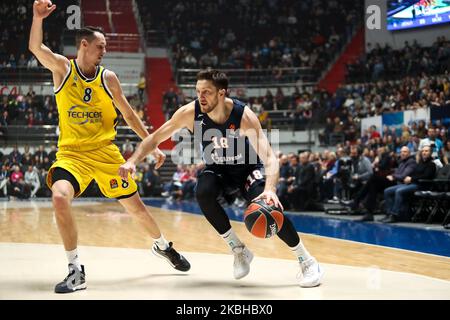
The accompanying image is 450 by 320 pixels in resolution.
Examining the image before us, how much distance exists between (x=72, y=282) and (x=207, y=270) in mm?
1470

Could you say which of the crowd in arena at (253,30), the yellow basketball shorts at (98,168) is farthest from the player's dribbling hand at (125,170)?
the crowd in arena at (253,30)

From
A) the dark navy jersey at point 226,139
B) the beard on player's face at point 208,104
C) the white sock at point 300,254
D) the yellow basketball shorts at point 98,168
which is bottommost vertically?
the white sock at point 300,254

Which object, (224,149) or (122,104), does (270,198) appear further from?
(122,104)

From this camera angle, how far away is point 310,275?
4.79 metres

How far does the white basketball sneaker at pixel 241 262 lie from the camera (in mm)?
5039

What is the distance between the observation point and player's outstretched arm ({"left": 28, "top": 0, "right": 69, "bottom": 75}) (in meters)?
4.64

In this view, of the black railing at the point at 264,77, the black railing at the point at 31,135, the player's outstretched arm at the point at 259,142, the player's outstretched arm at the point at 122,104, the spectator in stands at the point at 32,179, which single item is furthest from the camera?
the black railing at the point at 264,77

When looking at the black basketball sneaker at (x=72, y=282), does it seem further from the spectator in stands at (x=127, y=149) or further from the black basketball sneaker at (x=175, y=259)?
the spectator in stands at (x=127, y=149)

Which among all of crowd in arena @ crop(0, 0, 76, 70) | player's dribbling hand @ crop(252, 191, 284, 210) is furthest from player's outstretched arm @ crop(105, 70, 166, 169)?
crowd in arena @ crop(0, 0, 76, 70)

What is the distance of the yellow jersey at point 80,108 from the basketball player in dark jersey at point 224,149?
46 cm

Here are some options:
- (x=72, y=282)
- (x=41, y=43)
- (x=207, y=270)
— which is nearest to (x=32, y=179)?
(x=207, y=270)

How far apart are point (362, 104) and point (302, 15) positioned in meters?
8.88

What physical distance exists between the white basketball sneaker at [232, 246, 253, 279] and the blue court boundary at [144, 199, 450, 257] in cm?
274
